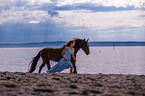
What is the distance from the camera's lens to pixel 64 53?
1260cm

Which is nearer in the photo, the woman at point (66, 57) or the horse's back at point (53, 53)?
the woman at point (66, 57)

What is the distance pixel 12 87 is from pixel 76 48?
5665 millimetres

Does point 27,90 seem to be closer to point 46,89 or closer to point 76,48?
point 46,89

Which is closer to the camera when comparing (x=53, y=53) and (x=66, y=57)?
(x=66, y=57)

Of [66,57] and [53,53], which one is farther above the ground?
[53,53]

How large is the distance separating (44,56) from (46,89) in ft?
21.7

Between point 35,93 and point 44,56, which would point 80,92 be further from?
point 44,56

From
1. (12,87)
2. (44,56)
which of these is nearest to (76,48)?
(44,56)

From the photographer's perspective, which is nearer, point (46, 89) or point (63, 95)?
point (63, 95)

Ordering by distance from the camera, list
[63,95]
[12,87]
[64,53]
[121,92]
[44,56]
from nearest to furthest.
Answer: [63,95] → [121,92] → [12,87] → [64,53] → [44,56]

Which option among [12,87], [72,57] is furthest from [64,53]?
[12,87]

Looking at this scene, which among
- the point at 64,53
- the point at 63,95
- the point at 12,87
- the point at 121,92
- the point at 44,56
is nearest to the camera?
the point at 63,95

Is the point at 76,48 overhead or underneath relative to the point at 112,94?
overhead

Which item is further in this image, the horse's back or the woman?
the horse's back
